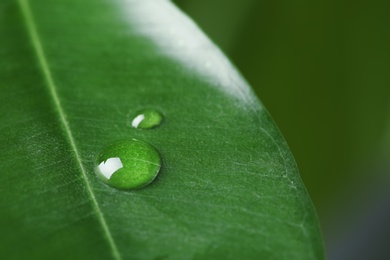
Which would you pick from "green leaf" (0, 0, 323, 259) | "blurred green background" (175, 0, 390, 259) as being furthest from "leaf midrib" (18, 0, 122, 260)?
"blurred green background" (175, 0, 390, 259)

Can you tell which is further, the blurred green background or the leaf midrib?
the blurred green background

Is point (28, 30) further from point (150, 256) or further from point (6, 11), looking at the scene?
point (150, 256)

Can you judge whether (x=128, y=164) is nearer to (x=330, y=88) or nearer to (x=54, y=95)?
(x=54, y=95)

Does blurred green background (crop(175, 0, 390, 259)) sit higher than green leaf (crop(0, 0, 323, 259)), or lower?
higher

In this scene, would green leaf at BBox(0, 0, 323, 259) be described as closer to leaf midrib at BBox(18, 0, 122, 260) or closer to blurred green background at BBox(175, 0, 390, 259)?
leaf midrib at BBox(18, 0, 122, 260)

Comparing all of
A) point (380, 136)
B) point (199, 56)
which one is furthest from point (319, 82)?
point (199, 56)

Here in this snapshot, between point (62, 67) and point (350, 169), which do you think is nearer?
point (62, 67)
